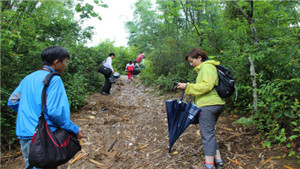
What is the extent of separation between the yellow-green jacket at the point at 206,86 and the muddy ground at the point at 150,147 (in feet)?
3.73

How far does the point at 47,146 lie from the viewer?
1.58 metres

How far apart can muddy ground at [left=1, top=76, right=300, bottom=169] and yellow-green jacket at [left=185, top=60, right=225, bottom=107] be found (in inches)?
44.8

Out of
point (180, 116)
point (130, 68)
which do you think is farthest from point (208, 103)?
point (130, 68)

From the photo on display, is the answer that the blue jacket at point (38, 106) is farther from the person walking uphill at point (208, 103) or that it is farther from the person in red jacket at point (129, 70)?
the person in red jacket at point (129, 70)

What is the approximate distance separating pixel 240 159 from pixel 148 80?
6760mm

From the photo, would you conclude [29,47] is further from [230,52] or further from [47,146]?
[230,52]

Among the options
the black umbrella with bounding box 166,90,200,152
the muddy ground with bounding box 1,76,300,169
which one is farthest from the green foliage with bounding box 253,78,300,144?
the black umbrella with bounding box 166,90,200,152

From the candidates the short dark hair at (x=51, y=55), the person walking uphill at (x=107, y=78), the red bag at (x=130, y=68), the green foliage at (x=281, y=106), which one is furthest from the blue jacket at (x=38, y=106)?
the red bag at (x=130, y=68)

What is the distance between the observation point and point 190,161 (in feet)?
10.00

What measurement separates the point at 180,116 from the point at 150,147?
3.94 feet

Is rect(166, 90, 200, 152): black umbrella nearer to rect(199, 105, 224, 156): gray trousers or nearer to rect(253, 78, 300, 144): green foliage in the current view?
rect(199, 105, 224, 156): gray trousers

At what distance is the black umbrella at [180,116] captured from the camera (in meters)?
2.67

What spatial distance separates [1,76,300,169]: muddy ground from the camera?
2928mm

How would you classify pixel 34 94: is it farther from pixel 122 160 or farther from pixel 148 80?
pixel 148 80
